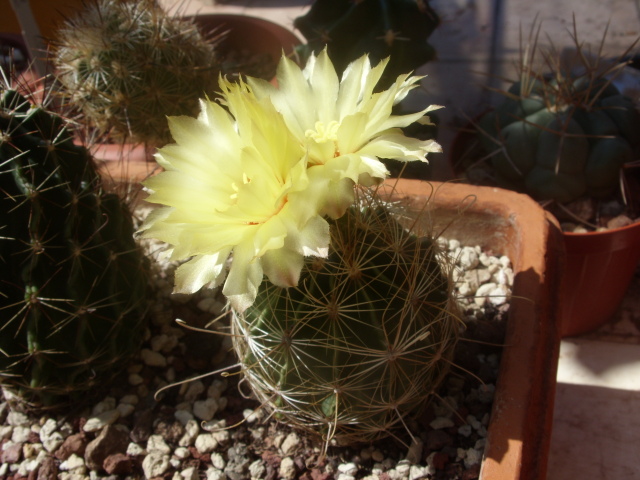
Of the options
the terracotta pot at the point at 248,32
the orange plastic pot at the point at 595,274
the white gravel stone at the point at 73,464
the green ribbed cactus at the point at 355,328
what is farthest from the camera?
the terracotta pot at the point at 248,32

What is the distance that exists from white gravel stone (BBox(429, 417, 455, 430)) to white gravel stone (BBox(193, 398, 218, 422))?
0.32 m

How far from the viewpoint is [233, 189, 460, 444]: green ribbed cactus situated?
750 millimetres

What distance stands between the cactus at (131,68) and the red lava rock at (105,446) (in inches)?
26.0

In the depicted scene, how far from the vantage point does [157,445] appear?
963mm

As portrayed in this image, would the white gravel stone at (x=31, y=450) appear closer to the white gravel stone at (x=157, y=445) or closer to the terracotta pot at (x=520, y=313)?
the white gravel stone at (x=157, y=445)

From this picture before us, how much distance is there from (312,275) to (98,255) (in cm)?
35

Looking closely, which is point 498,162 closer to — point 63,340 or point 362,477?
point 362,477

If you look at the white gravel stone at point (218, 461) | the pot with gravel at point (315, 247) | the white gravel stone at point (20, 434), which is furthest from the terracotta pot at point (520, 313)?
the white gravel stone at point (20, 434)

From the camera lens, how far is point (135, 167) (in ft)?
4.40

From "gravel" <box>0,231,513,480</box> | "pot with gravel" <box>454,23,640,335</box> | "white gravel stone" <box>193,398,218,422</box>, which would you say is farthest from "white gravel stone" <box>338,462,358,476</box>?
"pot with gravel" <box>454,23,640,335</box>

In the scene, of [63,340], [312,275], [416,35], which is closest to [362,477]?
[312,275]

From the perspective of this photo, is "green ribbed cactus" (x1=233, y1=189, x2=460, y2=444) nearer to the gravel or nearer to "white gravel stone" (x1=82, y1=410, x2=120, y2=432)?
the gravel

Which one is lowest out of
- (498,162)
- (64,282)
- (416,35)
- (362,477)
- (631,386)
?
(631,386)

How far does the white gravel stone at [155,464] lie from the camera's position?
93 cm
